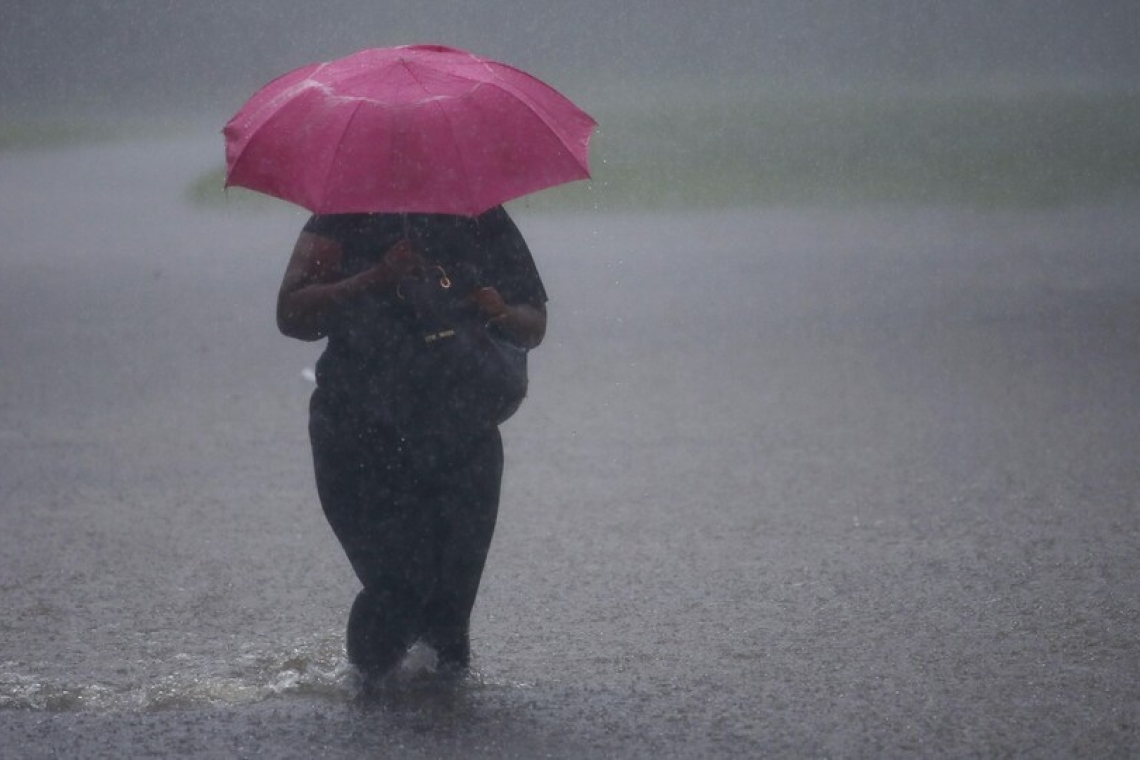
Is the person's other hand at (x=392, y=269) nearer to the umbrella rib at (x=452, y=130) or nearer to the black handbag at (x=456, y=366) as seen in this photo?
the black handbag at (x=456, y=366)

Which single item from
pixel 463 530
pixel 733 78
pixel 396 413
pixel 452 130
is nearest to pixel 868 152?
pixel 733 78

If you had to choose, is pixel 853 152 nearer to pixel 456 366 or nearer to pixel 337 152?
pixel 456 366

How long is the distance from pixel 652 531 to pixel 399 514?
74.3 inches

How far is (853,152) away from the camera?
776 inches

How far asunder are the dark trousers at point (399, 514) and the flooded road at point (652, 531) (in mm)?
207

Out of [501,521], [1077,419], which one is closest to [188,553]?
[501,521]

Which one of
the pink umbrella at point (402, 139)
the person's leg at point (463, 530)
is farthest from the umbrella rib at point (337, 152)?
the person's leg at point (463, 530)

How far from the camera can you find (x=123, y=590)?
17.6 feet

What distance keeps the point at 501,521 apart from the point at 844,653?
1769 mm

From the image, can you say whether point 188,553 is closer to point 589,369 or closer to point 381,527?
point 381,527

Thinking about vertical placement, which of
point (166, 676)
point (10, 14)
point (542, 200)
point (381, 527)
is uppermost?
point (10, 14)

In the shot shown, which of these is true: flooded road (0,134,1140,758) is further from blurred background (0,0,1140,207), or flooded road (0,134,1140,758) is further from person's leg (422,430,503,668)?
blurred background (0,0,1140,207)

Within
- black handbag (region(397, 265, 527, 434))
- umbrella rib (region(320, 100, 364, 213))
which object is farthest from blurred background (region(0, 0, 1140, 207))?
umbrella rib (region(320, 100, 364, 213))

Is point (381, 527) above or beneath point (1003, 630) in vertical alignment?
above
